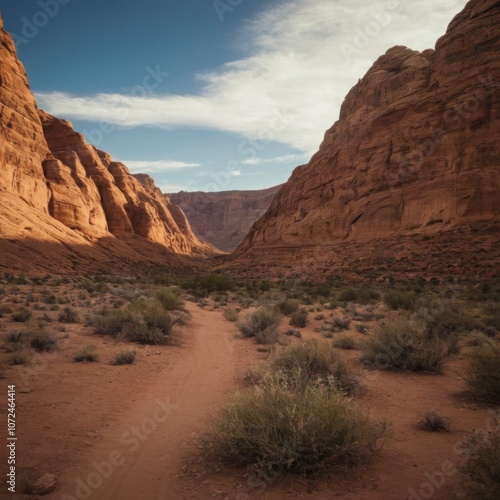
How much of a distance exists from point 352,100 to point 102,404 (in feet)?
213

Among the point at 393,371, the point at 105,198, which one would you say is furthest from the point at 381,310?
the point at 105,198

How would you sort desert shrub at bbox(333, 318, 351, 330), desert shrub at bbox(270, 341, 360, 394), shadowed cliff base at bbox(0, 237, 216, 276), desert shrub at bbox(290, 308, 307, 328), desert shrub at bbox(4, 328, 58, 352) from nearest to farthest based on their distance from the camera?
1. desert shrub at bbox(270, 341, 360, 394)
2. desert shrub at bbox(4, 328, 58, 352)
3. desert shrub at bbox(333, 318, 351, 330)
4. desert shrub at bbox(290, 308, 307, 328)
5. shadowed cliff base at bbox(0, 237, 216, 276)

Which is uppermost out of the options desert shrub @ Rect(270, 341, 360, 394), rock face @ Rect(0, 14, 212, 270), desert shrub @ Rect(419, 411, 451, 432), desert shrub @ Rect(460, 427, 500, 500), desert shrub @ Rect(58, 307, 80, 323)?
rock face @ Rect(0, 14, 212, 270)

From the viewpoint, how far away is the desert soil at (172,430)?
318 cm

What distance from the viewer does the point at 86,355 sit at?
711 centimetres

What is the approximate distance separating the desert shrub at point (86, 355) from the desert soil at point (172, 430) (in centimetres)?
16

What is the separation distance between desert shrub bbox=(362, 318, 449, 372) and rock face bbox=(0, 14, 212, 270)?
3403 centimetres

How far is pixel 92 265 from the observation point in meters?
43.2

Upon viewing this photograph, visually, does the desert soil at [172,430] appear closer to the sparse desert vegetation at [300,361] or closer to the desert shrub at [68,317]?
the sparse desert vegetation at [300,361]

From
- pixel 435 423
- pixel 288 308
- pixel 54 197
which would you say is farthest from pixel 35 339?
pixel 54 197

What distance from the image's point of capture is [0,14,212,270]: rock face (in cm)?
4062

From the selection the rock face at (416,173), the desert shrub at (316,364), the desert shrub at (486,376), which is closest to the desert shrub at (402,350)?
the desert shrub at (486,376)

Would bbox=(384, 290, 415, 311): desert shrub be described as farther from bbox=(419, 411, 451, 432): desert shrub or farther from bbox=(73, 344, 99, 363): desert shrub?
bbox=(73, 344, 99, 363): desert shrub

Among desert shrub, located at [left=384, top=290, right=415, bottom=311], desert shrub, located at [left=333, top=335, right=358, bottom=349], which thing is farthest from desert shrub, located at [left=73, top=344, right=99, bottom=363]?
desert shrub, located at [left=384, top=290, right=415, bottom=311]
